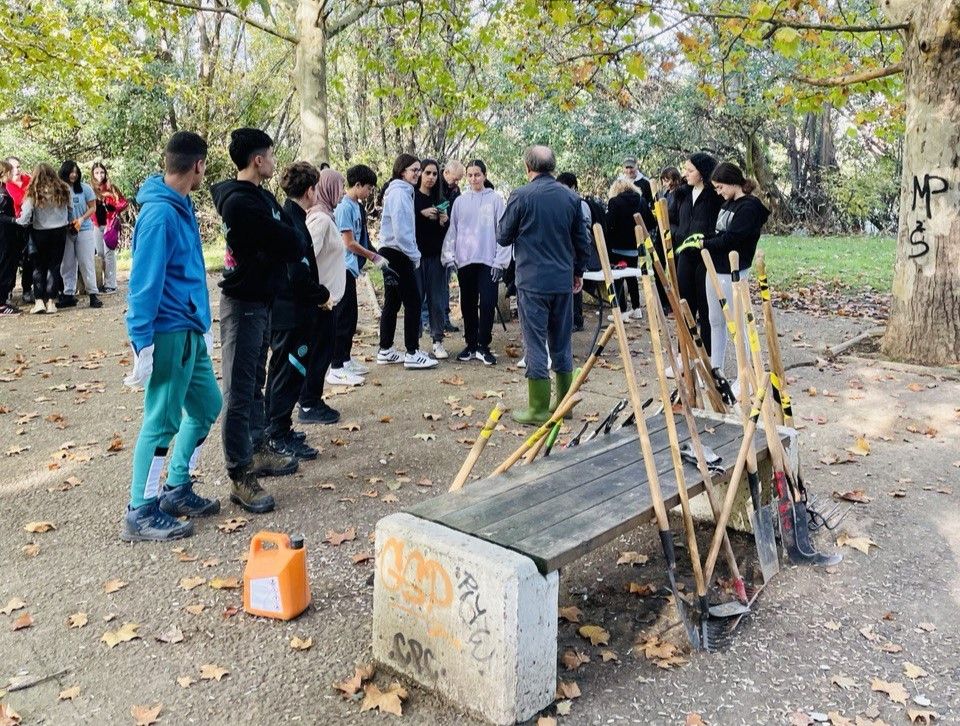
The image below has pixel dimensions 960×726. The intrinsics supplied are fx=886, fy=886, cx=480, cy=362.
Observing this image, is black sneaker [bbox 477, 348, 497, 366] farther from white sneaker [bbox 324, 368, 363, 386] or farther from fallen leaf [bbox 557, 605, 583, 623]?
fallen leaf [bbox 557, 605, 583, 623]

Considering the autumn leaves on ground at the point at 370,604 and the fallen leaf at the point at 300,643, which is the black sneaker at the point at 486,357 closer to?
the autumn leaves on ground at the point at 370,604

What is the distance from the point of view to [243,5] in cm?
704

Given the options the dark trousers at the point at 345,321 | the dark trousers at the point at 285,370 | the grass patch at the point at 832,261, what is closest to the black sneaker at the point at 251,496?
the dark trousers at the point at 285,370

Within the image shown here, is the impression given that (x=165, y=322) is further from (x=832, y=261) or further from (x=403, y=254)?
(x=832, y=261)

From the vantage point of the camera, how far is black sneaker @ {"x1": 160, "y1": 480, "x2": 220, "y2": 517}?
4.94 m

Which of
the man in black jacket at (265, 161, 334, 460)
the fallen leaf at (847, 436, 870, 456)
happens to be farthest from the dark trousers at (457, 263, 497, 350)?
the fallen leaf at (847, 436, 870, 456)

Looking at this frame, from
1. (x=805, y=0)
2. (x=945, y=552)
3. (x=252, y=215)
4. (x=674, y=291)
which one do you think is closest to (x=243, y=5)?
(x=252, y=215)

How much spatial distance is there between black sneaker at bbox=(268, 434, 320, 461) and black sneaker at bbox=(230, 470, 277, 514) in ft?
2.59

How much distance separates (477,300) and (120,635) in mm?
5548

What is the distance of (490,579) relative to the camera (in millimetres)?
3041

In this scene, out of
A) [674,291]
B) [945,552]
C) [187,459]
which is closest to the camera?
[674,291]

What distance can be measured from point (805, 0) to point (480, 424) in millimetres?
5610

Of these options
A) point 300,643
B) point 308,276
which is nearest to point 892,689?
point 300,643

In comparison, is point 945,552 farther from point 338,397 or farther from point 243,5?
point 243,5
